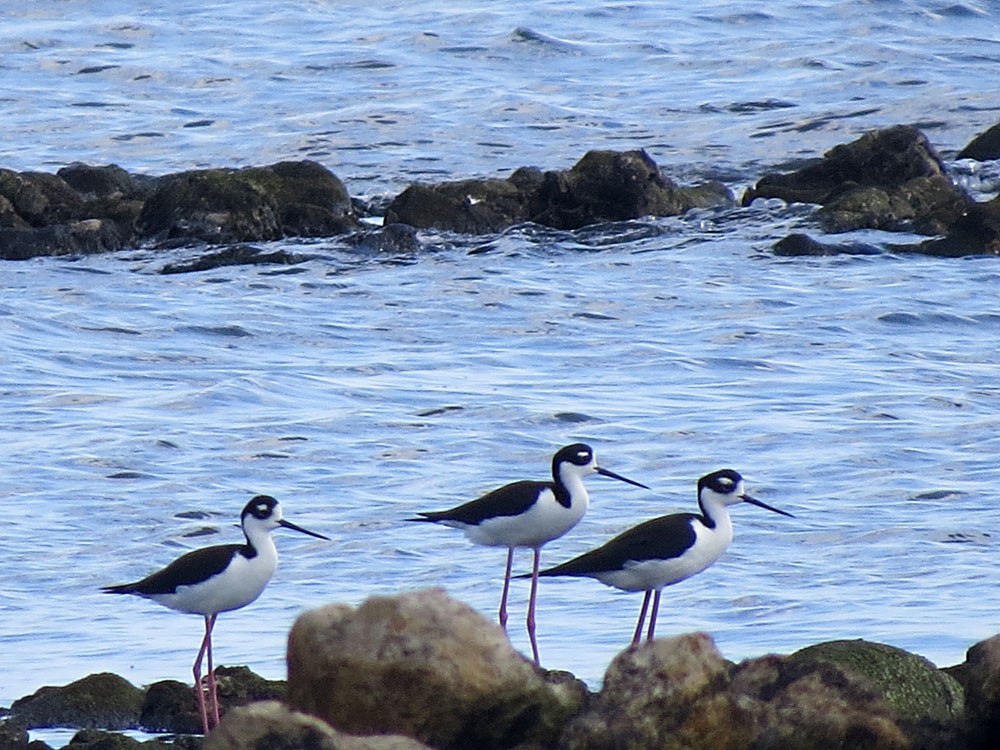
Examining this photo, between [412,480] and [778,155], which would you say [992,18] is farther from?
[412,480]

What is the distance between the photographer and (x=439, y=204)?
28469 millimetres

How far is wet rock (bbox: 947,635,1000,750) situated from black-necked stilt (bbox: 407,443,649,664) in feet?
10.5

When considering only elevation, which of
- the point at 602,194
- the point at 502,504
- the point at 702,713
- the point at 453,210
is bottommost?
the point at 453,210

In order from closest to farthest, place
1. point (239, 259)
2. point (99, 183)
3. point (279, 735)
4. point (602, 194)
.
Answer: point (279, 735) → point (239, 259) → point (602, 194) → point (99, 183)

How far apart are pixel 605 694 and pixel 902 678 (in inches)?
56.2

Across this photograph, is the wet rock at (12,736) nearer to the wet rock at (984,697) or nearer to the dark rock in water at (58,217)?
the wet rock at (984,697)

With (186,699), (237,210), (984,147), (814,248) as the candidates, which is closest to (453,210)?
(237,210)

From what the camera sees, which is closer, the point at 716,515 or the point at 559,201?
the point at 716,515

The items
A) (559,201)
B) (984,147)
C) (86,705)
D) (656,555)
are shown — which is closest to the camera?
(86,705)

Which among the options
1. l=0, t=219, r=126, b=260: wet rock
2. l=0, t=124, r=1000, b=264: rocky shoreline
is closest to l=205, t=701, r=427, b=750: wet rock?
Answer: l=0, t=124, r=1000, b=264: rocky shoreline

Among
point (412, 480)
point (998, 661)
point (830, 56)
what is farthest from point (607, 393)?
point (830, 56)

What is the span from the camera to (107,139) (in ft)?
128

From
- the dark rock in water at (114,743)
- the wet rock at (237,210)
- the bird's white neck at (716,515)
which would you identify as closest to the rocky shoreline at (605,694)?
the dark rock in water at (114,743)

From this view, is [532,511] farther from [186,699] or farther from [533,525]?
[186,699]
